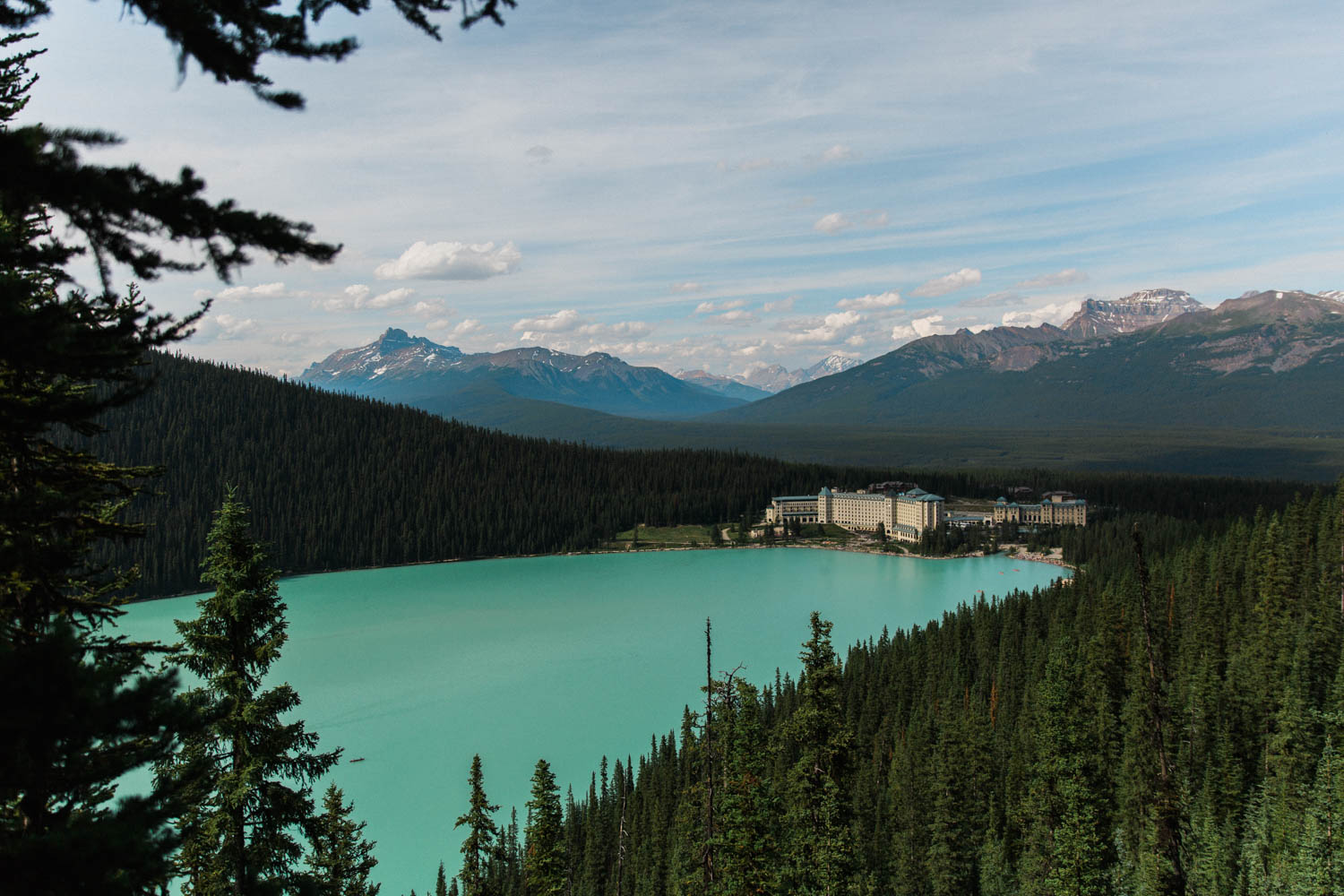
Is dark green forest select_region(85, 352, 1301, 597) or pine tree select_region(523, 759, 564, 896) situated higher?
dark green forest select_region(85, 352, 1301, 597)

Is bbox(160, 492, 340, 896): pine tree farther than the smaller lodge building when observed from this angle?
No

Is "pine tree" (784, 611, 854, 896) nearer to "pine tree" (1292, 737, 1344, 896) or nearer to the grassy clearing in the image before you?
"pine tree" (1292, 737, 1344, 896)

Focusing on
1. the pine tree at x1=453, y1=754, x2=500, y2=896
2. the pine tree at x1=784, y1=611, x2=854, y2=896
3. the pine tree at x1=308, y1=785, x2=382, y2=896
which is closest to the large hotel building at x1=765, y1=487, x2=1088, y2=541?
the pine tree at x1=784, y1=611, x2=854, y2=896

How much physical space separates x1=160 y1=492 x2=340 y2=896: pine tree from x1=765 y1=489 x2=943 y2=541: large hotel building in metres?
106

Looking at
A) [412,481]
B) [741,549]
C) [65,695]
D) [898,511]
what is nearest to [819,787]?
[65,695]

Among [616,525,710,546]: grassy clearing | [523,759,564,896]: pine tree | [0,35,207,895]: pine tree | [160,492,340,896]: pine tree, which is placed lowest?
[616,525,710,546]: grassy clearing

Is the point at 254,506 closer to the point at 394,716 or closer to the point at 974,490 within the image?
the point at 394,716

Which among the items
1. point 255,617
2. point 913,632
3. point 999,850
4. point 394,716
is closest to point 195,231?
point 255,617

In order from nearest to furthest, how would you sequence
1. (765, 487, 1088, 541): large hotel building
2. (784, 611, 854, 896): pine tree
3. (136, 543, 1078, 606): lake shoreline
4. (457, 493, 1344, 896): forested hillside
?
(784, 611, 854, 896): pine tree, (457, 493, 1344, 896): forested hillside, (136, 543, 1078, 606): lake shoreline, (765, 487, 1088, 541): large hotel building

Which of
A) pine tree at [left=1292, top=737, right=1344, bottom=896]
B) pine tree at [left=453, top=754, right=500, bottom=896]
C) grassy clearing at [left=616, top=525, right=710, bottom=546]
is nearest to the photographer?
pine tree at [left=453, top=754, right=500, bottom=896]

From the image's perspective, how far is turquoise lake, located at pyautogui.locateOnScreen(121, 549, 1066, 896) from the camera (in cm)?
3409

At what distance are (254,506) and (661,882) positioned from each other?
303ft

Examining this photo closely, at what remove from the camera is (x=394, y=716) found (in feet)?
135

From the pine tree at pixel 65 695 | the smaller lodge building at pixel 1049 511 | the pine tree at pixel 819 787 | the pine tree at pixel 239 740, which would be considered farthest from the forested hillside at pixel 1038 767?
the smaller lodge building at pixel 1049 511
